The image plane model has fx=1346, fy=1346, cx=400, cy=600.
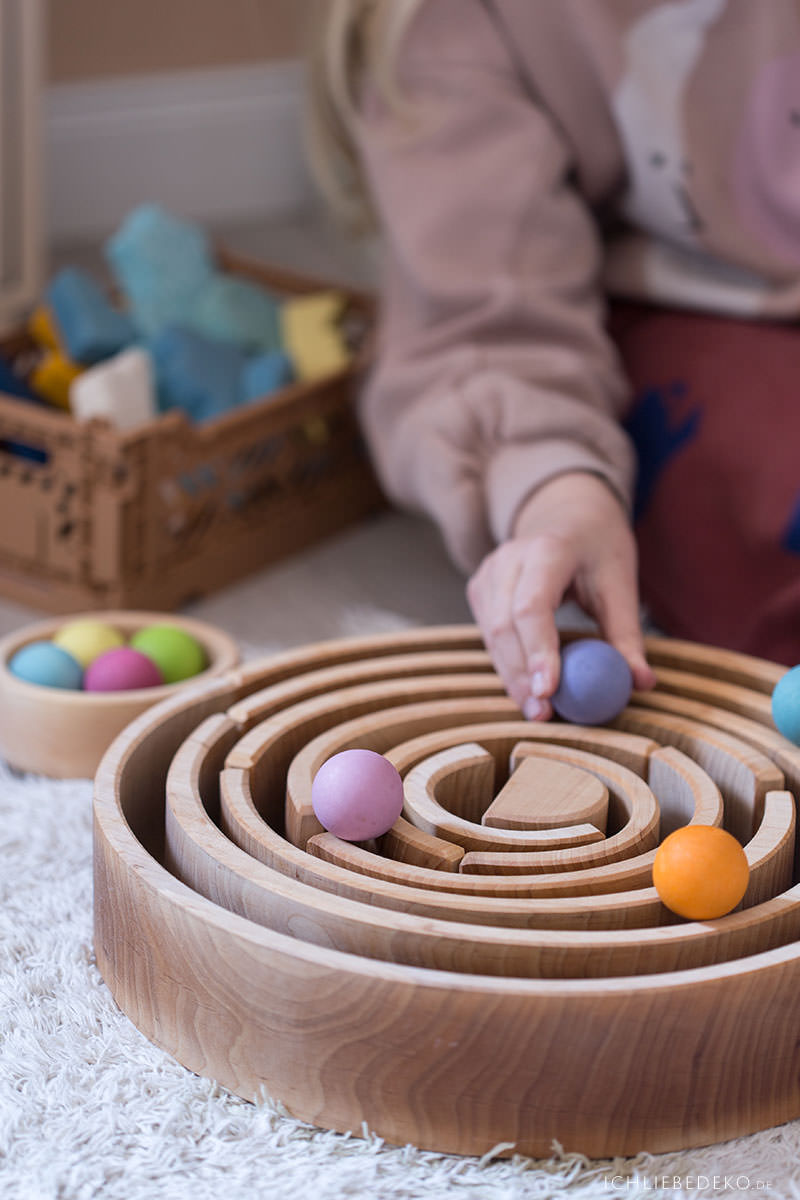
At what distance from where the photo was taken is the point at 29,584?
1160mm

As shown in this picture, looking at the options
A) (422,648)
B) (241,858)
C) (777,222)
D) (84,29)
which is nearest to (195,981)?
(241,858)

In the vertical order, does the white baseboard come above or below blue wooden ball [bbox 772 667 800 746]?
below

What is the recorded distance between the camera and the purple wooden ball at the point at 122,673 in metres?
0.90

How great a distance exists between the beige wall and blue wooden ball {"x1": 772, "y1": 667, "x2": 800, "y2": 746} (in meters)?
1.36

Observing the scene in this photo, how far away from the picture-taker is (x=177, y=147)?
2.06 m

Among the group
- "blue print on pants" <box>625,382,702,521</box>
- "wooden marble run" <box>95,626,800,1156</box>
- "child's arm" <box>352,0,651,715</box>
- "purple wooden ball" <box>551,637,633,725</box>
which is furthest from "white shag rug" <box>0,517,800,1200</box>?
"blue print on pants" <box>625,382,702,521</box>

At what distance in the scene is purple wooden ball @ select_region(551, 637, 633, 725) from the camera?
2.54 feet

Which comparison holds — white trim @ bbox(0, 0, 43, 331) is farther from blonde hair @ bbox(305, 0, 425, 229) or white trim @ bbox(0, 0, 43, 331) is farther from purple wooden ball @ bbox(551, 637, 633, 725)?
purple wooden ball @ bbox(551, 637, 633, 725)

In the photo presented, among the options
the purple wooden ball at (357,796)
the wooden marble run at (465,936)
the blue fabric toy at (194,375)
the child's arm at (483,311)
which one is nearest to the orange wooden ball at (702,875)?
the wooden marble run at (465,936)

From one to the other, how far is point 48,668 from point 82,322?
0.48m

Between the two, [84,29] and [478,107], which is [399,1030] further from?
[84,29]

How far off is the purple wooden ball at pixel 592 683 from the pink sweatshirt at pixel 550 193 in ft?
0.74

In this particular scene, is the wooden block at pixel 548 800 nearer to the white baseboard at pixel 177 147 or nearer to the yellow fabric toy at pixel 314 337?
the yellow fabric toy at pixel 314 337

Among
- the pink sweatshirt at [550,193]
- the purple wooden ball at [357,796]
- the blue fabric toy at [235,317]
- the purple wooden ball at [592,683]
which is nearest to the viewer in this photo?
the purple wooden ball at [357,796]
